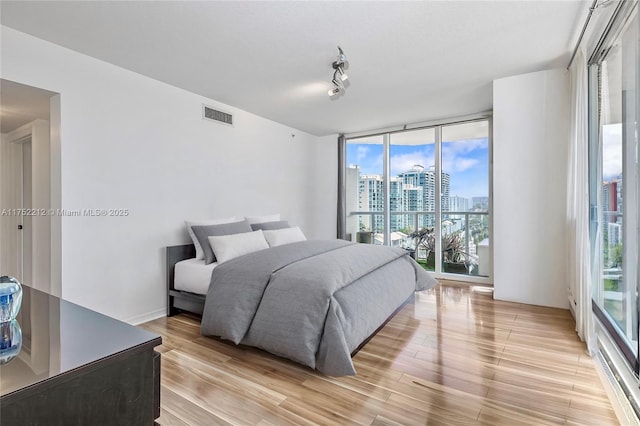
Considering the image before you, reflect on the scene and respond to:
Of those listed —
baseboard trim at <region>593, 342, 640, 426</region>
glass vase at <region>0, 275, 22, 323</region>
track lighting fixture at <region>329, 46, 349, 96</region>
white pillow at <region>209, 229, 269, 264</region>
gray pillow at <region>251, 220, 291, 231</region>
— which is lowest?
baseboard trim at <region>593, 342, 640, 426</region>

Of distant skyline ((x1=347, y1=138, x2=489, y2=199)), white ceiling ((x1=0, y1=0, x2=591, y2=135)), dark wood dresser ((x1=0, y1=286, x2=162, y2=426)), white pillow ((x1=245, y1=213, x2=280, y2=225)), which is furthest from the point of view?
distant skyline ((x1=347, y1=138, x2=489, y2=199))

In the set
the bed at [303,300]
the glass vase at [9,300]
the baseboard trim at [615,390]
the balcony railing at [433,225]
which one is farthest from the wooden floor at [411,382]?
the balcony railing at [433,225]

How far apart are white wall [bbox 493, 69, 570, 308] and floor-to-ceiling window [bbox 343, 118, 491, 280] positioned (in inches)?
40.1

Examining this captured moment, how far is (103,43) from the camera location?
256 centimetres

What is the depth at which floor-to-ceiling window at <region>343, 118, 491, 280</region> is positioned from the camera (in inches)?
181

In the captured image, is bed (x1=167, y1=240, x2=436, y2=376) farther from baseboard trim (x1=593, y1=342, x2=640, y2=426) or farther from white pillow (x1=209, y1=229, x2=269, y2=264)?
baseboard trim (x1=593, y1=342, x2=640, y2=426)

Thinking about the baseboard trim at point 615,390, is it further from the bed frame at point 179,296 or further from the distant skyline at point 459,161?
the distant skyline at point 459,161

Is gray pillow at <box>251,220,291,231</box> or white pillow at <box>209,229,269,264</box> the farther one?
gray pillow at <box>251,220,291,231</box>

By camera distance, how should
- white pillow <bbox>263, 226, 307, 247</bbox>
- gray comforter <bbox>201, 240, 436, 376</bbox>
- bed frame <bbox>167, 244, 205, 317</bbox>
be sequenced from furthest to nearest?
white pillow <bbox>263, 226, 307, 247</bbox> < bed frame <bbox>167, 244, 205, 317</bbox> < gray comforter <bbox>201, 240, 436, 376</bbox>

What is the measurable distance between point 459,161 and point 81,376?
4985 mm

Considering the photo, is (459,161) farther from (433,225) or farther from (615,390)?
(615,390)

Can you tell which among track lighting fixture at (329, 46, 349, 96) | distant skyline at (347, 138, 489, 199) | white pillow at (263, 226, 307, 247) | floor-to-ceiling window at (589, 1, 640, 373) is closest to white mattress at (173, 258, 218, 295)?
white pillow at (263, 226, 307, 247)

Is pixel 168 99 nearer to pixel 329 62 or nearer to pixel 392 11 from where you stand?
pixel 329 62

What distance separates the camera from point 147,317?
315 centimetres
